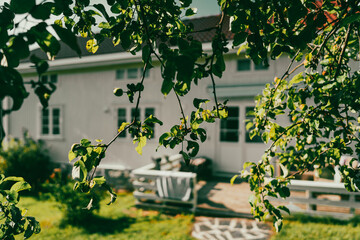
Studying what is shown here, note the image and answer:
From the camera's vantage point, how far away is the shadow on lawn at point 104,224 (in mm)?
5094

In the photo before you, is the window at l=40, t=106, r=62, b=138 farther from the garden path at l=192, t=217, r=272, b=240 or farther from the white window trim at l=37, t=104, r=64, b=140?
the garden path at l=192, t=217, r=272, b=240

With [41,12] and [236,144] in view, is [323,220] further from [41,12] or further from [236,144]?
[41,12]

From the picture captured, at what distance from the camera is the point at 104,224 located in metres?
5.43

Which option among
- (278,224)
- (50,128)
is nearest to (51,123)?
(50,128)

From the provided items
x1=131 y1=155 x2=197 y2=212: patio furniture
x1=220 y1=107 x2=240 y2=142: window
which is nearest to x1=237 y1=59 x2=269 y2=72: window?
x1=220 y1=107 x2=240 y2=142: window

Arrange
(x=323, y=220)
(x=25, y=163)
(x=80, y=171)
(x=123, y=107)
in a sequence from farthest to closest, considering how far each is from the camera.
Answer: (x=123, y=107)
(x=25, y=163)
(x=323, y=220)
(x=80, y=171)

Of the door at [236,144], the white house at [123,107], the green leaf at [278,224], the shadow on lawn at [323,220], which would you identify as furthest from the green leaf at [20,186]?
the white house at [123,107]

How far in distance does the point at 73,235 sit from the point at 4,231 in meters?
3.92

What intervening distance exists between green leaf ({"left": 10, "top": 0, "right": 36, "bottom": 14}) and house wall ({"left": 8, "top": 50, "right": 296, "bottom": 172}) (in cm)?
854

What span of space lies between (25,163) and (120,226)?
19.1ft

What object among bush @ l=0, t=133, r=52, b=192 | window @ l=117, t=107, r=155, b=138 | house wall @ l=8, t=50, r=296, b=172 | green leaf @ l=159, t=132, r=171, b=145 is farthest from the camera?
window @ l=117, t=107, r=155, b=138

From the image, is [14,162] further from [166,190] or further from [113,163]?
[166,190]

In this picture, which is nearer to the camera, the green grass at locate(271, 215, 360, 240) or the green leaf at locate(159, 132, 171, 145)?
the green leaf at locate(159, 132, 171, 145)

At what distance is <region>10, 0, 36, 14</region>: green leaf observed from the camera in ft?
2.38
